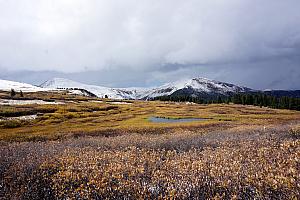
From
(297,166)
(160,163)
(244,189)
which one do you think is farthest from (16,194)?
(297,166)

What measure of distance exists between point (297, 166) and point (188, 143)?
12.4 m

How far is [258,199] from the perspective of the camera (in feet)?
34.4

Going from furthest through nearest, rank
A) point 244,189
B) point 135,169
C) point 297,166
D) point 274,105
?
point 274,105
point 135,169
point 297,166
point 244,189

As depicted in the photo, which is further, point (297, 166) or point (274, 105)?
point (274, 105)

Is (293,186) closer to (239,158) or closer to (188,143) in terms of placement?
(239,158)

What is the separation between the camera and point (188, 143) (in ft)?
81.3

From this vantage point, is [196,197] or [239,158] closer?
[196,197]

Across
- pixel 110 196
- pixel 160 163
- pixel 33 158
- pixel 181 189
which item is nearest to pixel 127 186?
pixel 110 196

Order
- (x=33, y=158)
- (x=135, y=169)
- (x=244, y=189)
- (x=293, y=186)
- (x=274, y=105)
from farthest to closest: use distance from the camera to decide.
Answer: (x=274, y=105), (x=33, y=158), (x=135, y=169), (x=244, y=189), (x=293, y=186)

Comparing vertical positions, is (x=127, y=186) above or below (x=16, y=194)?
above

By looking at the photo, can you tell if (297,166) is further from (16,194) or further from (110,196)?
(16,194)

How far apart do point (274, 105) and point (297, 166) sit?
15653cm

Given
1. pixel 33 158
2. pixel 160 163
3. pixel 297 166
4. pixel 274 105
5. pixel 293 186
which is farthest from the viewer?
pixel 274 105

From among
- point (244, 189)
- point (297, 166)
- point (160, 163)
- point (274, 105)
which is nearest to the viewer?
point (244, 189)
